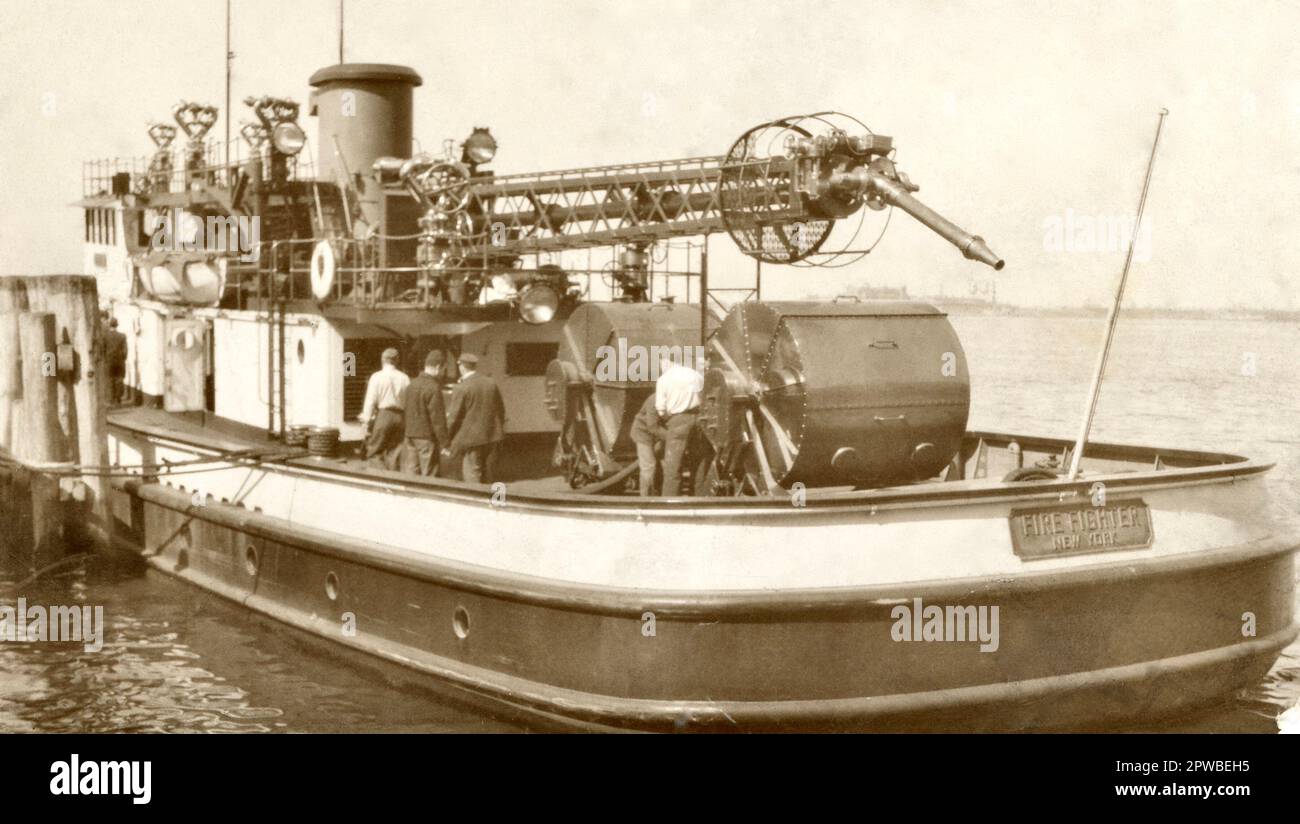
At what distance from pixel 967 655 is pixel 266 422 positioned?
27.8 ft

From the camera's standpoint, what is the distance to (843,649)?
29.3 ft

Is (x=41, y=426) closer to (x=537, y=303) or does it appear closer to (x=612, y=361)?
(x=537, y=303)

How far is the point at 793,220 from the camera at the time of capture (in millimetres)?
10547

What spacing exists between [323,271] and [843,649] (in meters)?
6.98

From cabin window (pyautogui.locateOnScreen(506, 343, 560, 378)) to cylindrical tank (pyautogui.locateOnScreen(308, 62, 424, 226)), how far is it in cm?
276

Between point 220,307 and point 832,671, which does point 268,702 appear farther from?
point 220,307

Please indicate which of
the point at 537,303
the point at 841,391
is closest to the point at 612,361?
the point at 537,303

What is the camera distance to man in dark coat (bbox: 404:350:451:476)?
12.0 metres

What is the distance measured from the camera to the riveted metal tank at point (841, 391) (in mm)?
10109

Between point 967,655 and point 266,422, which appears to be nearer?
point 967,655

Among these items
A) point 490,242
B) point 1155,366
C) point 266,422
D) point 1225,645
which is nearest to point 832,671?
point 1225,645

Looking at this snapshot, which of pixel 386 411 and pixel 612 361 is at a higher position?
pixel 612 361

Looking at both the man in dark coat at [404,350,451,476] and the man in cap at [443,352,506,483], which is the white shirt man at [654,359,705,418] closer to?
the man in cap at [443,352,506,483]

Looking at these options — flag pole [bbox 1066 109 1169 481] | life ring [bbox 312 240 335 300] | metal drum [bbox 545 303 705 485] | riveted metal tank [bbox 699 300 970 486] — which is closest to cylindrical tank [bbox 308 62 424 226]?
life ring [bbox 312 240 335 300]
